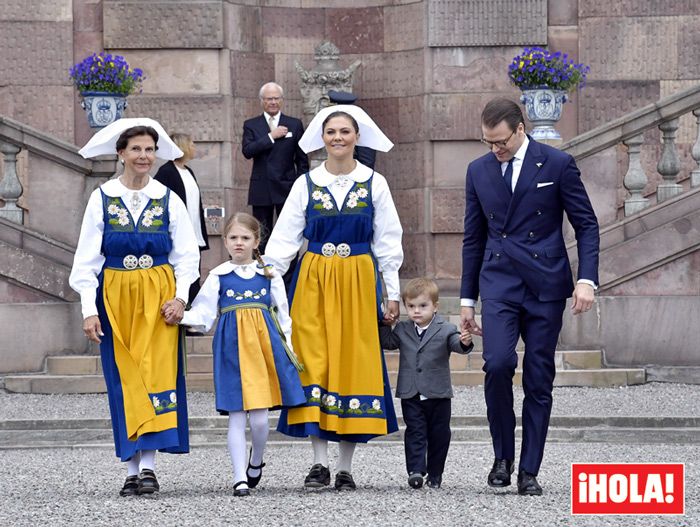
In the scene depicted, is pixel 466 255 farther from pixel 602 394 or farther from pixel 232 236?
pixel 602 394

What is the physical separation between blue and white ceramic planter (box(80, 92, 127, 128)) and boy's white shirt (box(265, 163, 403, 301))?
21.3 ft

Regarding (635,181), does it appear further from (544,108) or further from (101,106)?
(101,106)

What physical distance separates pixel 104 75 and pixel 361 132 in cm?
647

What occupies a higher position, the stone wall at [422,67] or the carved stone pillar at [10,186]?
the stone wall at [422,67]

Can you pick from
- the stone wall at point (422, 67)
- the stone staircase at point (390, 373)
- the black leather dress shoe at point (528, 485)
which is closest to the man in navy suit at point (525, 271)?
the black leather dress shoe at point (528, 485)

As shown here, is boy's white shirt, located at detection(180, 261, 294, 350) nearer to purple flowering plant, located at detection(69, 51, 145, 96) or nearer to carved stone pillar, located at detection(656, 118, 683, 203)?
carved stone pillar, located at detection(656, 118, 683, 203)

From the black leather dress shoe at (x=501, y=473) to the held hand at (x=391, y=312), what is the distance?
0.98 metres

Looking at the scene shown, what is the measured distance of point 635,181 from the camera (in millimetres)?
14125

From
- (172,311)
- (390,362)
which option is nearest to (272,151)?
(390,362)

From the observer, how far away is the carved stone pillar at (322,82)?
55.4 ft

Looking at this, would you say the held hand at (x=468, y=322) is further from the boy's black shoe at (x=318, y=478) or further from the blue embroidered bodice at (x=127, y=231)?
the blue embroidered bodice at (x=127, y=231)

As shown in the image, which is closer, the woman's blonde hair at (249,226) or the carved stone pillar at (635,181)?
the woman's blonde hair at (249,226)

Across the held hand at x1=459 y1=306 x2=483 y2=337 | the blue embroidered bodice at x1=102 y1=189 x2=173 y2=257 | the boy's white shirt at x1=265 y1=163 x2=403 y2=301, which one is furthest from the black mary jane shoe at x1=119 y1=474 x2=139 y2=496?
the held hand at x1=459 y1=306 x2=483 y2=337

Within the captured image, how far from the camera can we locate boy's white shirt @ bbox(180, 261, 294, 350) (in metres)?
8.80
